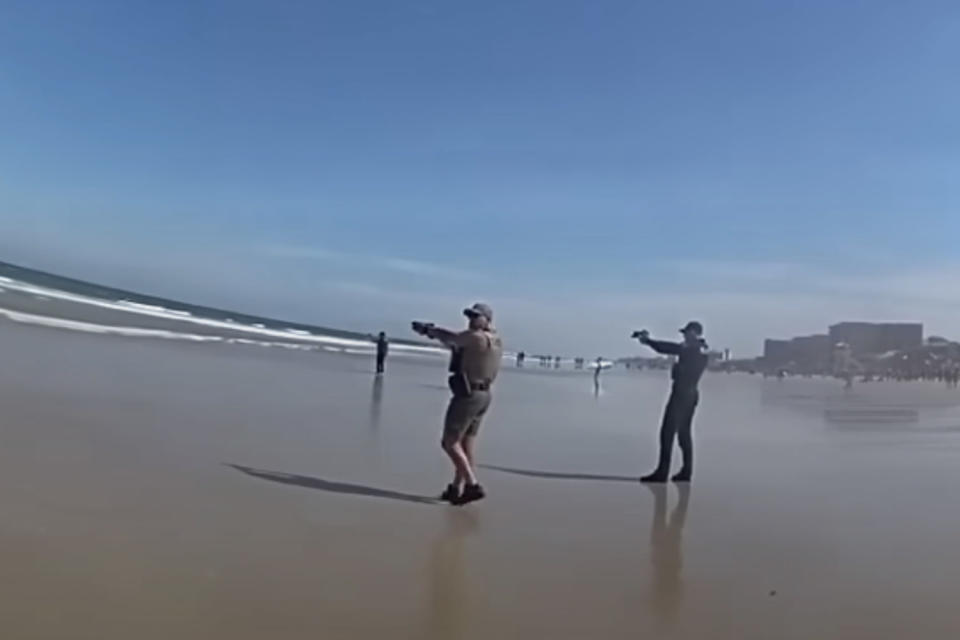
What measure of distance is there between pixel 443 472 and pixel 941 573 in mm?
4443

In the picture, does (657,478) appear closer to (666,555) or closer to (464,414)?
(464,414)

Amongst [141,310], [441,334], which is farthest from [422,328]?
[141,310]

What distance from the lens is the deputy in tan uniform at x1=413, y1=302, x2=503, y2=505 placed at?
7566 millimetres

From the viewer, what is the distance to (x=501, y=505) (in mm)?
7520

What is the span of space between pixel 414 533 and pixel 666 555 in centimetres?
169

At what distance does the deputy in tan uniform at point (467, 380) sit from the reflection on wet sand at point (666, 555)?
1500mm

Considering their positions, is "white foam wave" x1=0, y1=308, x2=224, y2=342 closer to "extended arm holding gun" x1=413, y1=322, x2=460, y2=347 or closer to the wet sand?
the wet sand

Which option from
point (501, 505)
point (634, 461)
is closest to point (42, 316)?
point (634, 461)

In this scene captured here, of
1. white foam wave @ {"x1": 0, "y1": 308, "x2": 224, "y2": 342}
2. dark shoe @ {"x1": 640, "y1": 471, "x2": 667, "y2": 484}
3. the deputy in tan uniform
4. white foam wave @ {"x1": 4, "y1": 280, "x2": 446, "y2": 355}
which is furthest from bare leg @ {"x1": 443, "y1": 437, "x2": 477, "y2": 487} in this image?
white foam wave @ {"x1": 4, "y1": 280, "x2": 446, "y2": 355}

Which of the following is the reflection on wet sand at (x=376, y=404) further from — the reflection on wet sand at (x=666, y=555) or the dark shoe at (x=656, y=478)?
the reflection on wet sand at (x=666, y=555)

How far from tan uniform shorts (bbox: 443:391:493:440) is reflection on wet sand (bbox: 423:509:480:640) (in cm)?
94

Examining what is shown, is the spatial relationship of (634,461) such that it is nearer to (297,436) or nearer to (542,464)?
(542,464)

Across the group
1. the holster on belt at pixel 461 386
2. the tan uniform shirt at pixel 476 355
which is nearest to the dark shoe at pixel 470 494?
the holster on belt at pixel 461 386

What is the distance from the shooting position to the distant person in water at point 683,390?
9797mm
